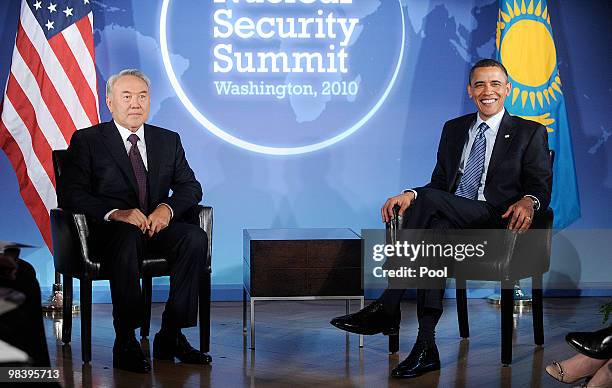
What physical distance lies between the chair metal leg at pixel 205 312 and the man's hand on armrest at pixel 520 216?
143 centimetres

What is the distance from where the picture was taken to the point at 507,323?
424 cm

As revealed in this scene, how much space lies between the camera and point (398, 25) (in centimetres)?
626

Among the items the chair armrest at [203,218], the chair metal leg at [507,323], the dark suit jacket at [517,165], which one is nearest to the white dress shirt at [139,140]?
the chair armrest at [203,218]

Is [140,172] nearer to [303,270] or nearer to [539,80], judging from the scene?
[303,270]

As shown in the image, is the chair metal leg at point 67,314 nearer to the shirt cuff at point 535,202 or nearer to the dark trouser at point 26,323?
the shirt cuff at point 535,202

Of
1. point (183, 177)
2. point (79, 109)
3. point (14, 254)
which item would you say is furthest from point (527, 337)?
point (14, 254)

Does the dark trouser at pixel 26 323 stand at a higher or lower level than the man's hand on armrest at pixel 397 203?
lower

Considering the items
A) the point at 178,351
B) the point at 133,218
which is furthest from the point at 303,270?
the point at 133,218

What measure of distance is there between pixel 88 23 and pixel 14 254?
152 inches

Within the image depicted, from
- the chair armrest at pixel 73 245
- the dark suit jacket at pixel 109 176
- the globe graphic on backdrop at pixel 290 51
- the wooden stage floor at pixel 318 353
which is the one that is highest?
the globe graphic on backdrop at pixel 290 51

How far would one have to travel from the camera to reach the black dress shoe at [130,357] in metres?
4.08

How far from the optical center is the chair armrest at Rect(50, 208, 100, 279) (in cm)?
422

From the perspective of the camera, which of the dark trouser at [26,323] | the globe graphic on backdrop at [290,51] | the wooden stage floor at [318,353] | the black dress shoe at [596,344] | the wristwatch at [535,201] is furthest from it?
the globe graphic on backdrop at [290,51]

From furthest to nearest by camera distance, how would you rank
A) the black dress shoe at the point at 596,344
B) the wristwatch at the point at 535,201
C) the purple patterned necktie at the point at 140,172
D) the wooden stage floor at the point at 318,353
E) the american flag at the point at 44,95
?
the american flag at the point at 44,95 → the purple patterned necktie at the point at 140,172 → the wristwatch at the point at 535,201 → the wooden stage floor at the point at 318,353 → the black dress shoe at the point at 596,344
